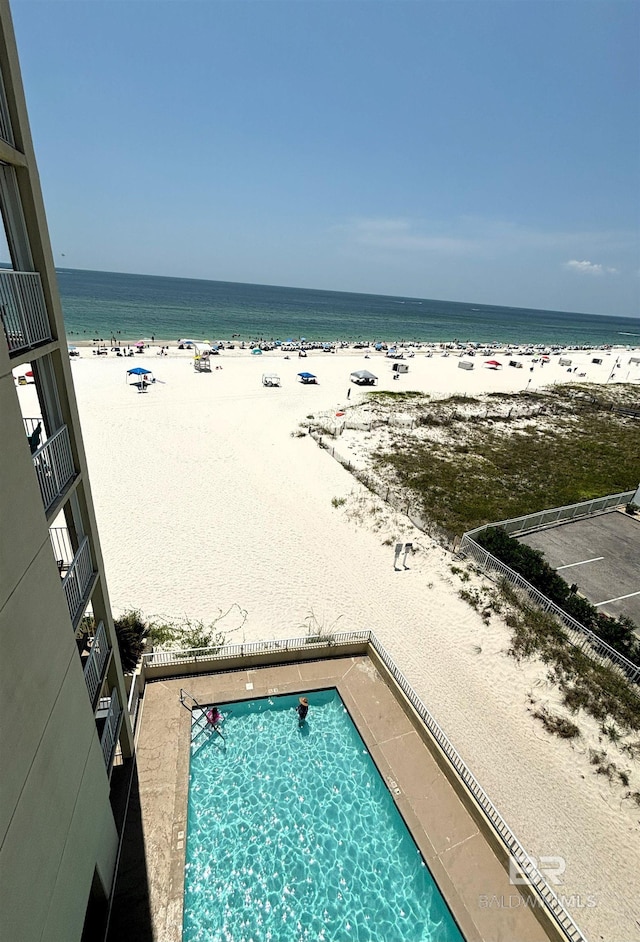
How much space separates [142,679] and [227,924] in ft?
18.8

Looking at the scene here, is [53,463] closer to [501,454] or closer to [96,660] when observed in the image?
[96,660]

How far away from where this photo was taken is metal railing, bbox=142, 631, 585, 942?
7930 mm

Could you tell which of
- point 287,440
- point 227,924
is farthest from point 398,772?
point 287,440

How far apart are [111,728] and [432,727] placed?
7523mm

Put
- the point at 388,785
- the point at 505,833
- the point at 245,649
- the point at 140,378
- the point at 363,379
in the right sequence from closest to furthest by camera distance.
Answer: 1. the point at 505,833
2. the point at 388,785
3. the point at 245,649
4. the point at 140,378
5. the point at 363,379

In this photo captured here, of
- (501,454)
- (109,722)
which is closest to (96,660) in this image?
(109,722)

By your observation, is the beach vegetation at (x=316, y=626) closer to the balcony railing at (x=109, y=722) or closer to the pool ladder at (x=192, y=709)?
the pool ladder at (x=192, y=709)

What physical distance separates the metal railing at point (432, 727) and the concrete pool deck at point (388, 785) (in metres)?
0.26

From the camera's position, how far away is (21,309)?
501 cm

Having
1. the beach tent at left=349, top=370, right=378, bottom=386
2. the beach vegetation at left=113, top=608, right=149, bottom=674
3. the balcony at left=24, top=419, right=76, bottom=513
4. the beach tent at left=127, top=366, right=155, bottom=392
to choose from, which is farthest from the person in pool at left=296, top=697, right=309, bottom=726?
the beach tent at left=349, top=370, right=378, bottom=386

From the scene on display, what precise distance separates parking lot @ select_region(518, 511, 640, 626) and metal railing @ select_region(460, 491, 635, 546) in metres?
0.37

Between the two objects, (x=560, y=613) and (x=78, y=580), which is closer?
(x=78, y=580)

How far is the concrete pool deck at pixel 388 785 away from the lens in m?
7.79

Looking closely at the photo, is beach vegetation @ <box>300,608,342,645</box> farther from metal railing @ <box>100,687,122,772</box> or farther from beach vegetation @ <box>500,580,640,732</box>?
metal railing @ <box>100,687,122,772</box>
